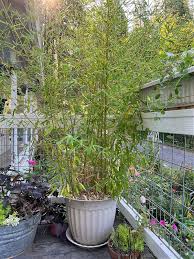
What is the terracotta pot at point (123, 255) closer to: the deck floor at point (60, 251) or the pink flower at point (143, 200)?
the deck floor at point (60, 251)

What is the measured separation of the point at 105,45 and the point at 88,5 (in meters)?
0.41

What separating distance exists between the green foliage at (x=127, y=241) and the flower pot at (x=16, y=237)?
63cm

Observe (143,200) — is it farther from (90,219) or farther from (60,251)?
(60,251)

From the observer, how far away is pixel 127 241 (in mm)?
1871

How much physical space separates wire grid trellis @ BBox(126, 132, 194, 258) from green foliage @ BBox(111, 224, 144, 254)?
0.61 ft

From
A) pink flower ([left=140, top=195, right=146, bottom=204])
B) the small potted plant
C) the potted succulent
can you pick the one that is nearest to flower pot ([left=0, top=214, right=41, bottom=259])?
the potted succulent

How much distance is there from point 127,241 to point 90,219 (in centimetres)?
32

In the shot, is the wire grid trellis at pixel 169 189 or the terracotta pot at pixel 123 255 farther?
the terracotta pot at pixel 123 255

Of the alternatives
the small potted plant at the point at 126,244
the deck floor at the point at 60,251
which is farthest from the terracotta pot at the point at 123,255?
the deck floor at the point at 60,251

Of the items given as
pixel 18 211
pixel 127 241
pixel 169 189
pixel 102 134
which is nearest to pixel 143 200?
pixel 169 189

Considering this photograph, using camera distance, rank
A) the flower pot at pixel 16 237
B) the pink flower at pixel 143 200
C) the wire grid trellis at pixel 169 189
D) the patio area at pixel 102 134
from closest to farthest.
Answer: the wire grid trellis at pixel 169 189 → the patio area at pixel 102 134 → the flower pot at pixel 16 237 → the pink flower at pixel 143 200

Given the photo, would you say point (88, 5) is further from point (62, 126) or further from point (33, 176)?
point (33, 176)

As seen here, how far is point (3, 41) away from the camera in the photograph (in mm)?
2191

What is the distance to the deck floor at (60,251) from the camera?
201cm
